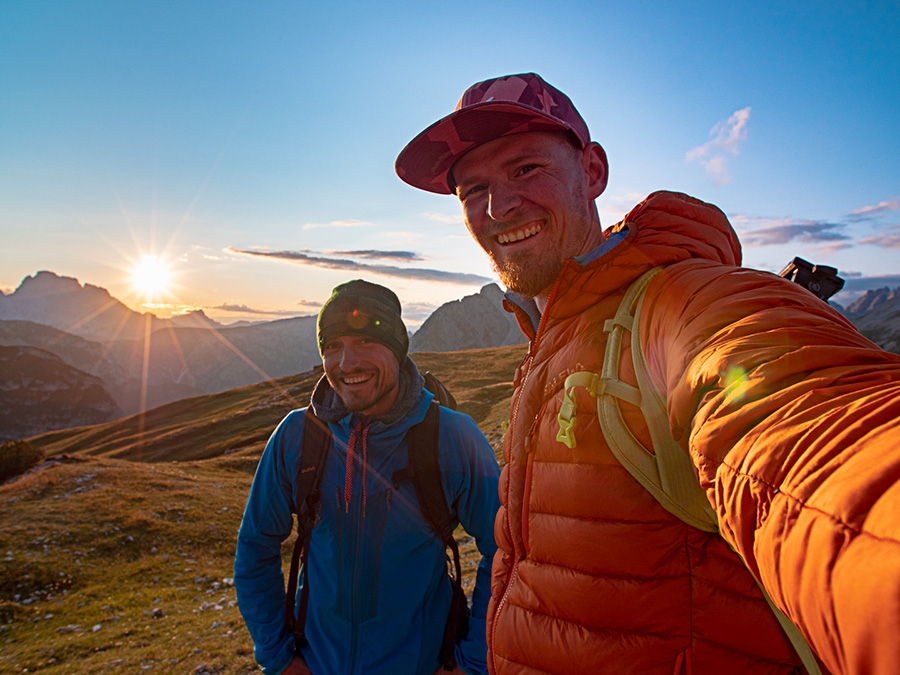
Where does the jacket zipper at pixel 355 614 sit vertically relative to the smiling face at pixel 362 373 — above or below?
below

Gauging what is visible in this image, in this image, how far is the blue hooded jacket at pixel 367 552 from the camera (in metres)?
4.20

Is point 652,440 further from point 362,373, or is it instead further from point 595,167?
point 362,373

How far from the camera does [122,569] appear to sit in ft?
55.9

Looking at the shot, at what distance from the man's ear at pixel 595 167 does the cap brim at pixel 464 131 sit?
10.5 inches

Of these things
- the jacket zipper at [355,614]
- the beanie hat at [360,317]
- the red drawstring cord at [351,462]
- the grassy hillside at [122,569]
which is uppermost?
the beanie hat at [360,317]

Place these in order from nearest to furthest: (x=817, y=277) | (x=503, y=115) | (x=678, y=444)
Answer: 1. (x=678, y=444)
2. (x=503, y=115)
3. (x=817, y=277)

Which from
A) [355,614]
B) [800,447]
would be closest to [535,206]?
[800,447]

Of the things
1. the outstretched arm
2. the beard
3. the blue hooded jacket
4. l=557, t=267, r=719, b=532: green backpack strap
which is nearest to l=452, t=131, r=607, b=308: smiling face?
the beard

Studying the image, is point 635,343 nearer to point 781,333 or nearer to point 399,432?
point 781,333

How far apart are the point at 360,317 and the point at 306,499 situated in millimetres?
2008

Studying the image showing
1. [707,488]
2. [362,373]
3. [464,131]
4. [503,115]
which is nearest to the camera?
[707,488]

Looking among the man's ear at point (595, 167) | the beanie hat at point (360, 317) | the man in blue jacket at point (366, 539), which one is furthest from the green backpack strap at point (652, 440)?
the beanie hat at point (360, 317)

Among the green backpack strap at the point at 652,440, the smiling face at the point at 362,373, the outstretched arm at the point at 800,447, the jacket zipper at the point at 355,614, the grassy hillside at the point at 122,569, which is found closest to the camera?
the outstretched arm at the point at 800,447

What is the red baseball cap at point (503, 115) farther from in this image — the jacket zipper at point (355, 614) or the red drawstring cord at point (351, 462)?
the jacket zipper at point (355, 614)
